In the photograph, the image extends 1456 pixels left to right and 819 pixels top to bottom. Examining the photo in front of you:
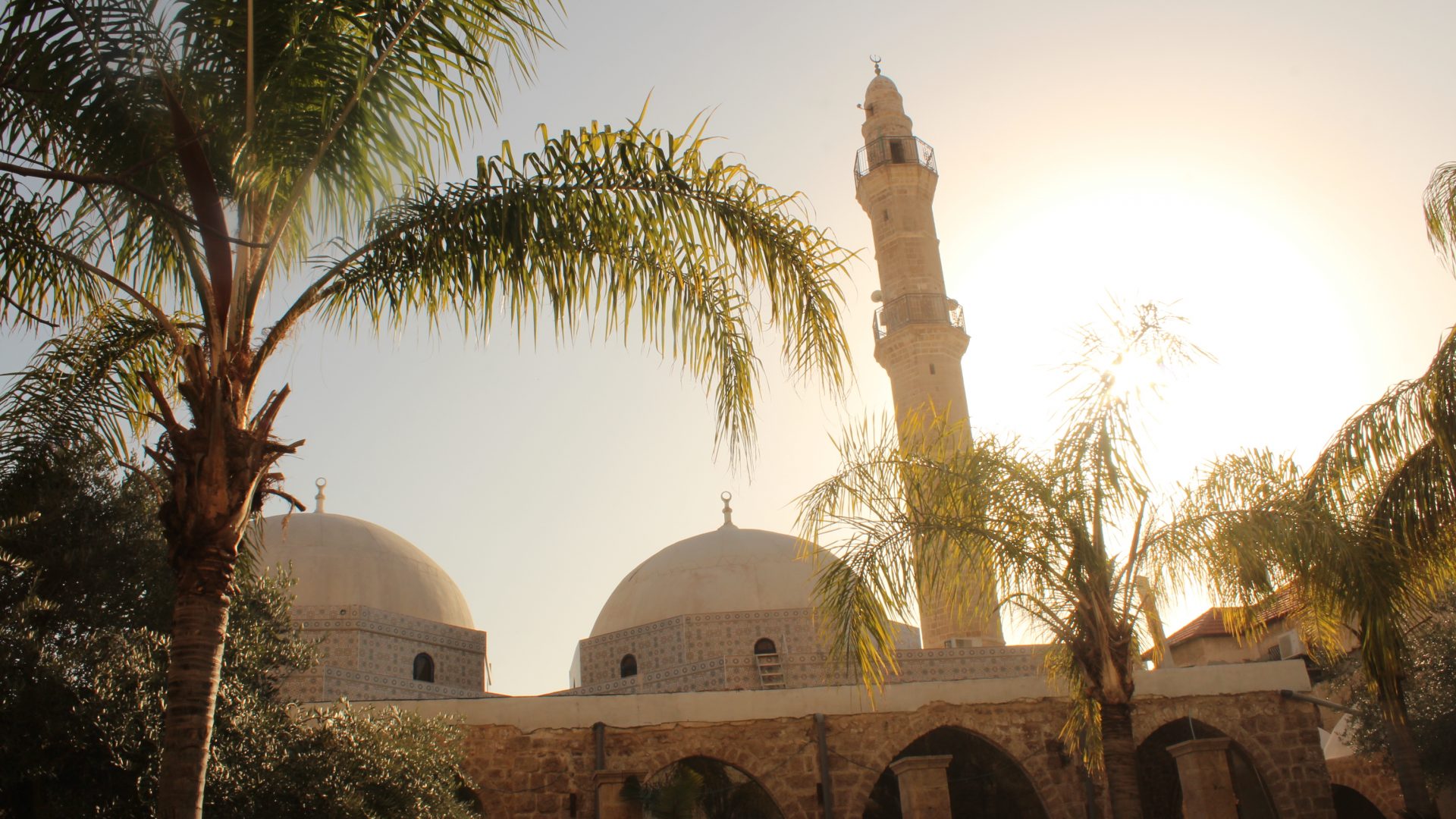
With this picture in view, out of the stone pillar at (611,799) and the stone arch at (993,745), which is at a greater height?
the stone arch at (993,745)

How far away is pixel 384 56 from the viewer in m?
4.73

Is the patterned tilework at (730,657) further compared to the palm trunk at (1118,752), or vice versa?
the patterned tilework at (730,657)

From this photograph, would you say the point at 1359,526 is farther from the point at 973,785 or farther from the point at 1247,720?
the point at 973,785

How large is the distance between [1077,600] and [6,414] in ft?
20.2

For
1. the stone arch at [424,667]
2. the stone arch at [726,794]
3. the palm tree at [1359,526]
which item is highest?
the stone arch at [424,667]

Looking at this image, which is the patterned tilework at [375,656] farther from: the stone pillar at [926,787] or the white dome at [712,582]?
the stone pillar at [926,787]

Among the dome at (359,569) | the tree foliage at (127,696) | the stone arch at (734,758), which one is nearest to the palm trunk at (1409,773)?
the stone arch at (734,758)

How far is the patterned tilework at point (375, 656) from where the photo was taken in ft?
52.5

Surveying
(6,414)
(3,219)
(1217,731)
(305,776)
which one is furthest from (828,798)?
(3,219)

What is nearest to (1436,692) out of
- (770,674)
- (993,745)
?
(993,745)

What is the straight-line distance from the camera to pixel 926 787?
957 cm

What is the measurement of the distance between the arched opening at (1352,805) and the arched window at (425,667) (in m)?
13.7

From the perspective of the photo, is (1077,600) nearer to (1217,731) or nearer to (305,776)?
(305,776)

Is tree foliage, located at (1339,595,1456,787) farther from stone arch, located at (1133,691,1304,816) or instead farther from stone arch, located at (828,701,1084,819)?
stone arch, located at (828,701,1084,819)
